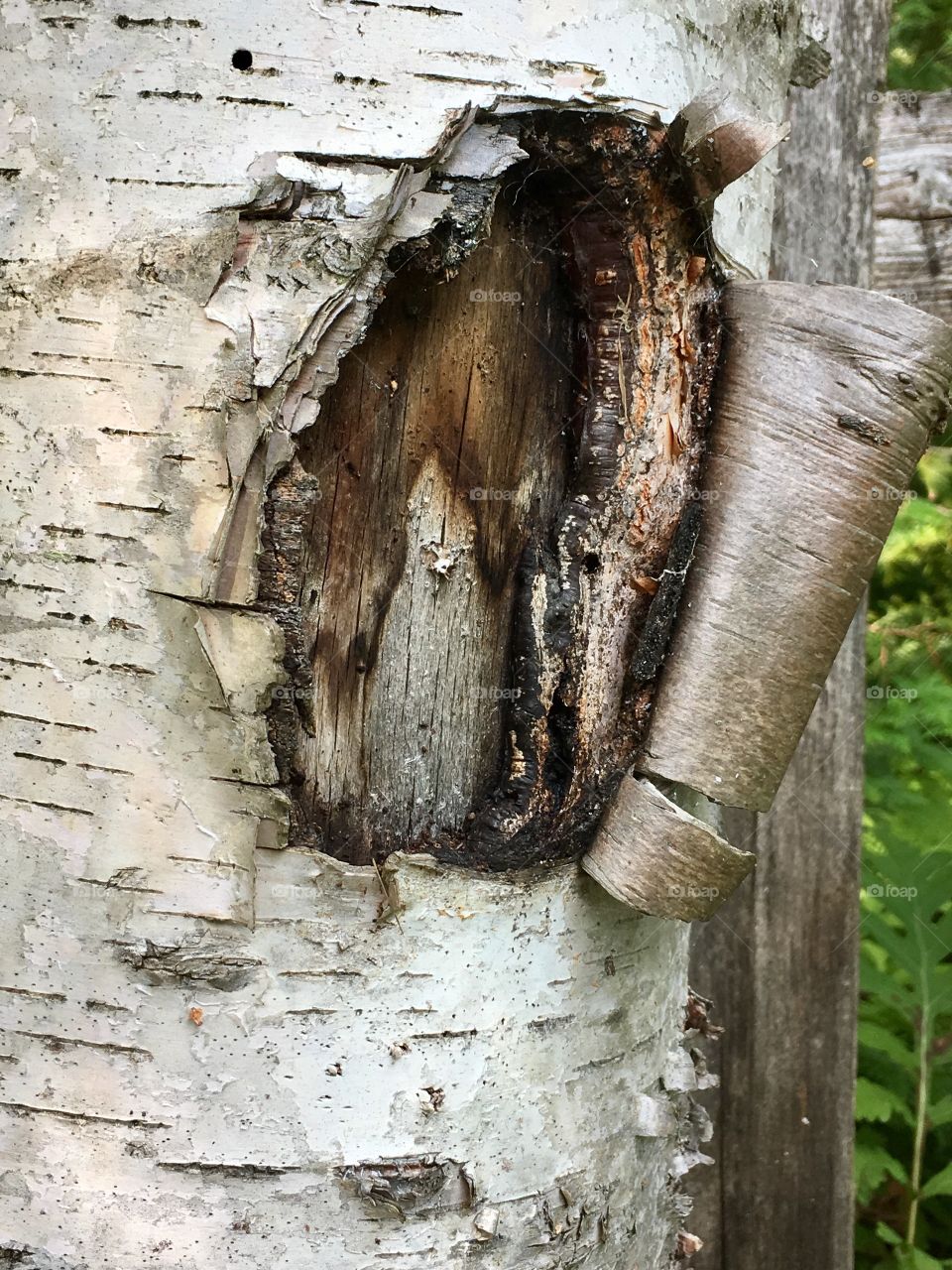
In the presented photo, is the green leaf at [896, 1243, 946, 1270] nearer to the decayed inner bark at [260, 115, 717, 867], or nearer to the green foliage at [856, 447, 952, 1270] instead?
the green foliage at [856, 447, 952, 1270]

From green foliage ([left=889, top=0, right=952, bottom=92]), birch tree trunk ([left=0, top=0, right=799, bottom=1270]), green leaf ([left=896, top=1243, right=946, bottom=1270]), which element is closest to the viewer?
birch tree trunk ([left=0, top=0, right=799, bottom=1270])

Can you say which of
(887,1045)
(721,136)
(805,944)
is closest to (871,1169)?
(887,1045)

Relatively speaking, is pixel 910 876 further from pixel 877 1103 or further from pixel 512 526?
pixel 512 526

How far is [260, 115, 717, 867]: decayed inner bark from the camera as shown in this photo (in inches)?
50.9

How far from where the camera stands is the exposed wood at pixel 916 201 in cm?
229

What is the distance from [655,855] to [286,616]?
19.7 inches

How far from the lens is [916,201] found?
234 centimetres

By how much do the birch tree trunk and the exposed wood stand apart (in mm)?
1162

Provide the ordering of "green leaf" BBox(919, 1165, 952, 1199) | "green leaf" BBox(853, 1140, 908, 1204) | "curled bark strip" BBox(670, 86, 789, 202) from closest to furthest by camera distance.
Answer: "curled bark strip" BBox(670, 86, 789, 202) < "green leaf" BBox(919, 1165, 952, 1199) < "green leaf" BBox(853, 1140, 908, 1204)

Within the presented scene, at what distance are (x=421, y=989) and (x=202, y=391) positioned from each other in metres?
0.67

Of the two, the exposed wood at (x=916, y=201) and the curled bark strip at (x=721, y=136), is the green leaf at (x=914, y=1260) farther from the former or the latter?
the curled bark strip at (x=721, y=136)

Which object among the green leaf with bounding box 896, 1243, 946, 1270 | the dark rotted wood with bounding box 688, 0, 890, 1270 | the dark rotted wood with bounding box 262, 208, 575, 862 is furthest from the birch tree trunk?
→ the green leaf with bounding box 896, 1243, 946, 1270

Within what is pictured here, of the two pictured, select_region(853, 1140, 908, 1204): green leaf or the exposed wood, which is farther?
select_region(853, 1140, 908, 1204): green leaf

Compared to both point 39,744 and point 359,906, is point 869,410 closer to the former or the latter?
point 359,906
